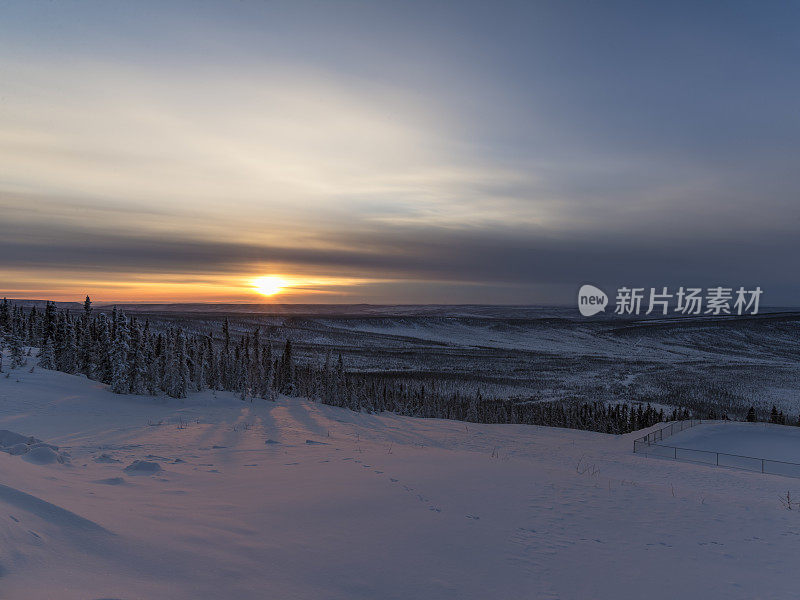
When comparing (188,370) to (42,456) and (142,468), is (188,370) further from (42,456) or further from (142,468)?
(142,468)

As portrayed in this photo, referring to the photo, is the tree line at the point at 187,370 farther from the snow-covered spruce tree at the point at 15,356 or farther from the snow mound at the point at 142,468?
the snow mound at the point at 142,468

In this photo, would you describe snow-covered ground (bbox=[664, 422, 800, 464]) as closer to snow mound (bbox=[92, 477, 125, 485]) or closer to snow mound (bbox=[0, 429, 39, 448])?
snow mound (bbox=[92, 477, 125, 485])

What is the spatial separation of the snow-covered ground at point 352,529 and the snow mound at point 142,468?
6cm

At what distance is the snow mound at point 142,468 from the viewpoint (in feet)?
34.1

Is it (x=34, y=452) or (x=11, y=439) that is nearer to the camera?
(x=34, y=452)

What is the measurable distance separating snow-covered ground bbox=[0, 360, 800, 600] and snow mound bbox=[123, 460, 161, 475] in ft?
0.18

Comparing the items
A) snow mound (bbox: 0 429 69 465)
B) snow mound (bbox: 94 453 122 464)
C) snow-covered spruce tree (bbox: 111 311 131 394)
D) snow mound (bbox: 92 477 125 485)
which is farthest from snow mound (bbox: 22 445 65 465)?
snow-covered spruce tree (bbox: 111 311 131 394)

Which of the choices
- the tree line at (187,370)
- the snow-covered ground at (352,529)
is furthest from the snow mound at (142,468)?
the tree line at (187,370)

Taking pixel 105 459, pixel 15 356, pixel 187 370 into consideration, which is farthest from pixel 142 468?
pixel 15 356

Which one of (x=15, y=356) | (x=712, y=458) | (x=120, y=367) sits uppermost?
(x=15, y=356)

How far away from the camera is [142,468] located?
34.9ft

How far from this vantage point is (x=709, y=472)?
2216 cm

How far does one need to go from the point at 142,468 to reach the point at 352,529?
5.93 m

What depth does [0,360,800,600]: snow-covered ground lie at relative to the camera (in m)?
5.55
